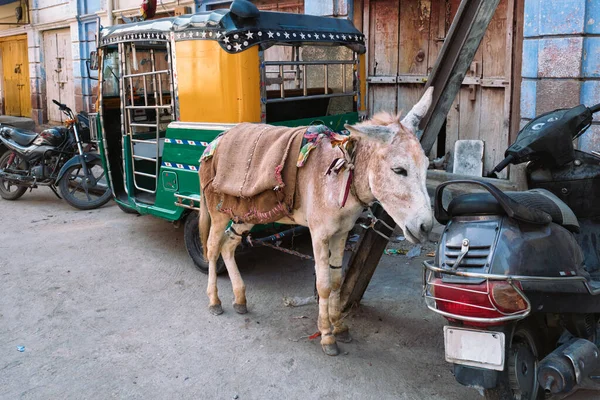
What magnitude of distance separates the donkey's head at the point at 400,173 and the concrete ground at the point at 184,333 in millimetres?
1044

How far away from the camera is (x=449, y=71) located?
416cm

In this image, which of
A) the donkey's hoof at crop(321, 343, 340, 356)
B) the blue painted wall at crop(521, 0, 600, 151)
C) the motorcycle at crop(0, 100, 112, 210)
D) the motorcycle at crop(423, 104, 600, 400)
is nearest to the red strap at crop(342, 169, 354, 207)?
the motorcycle at crop(423, 104, 600, 400)

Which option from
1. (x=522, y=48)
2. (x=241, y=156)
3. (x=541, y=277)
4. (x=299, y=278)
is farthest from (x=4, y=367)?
(x=522, y=48)

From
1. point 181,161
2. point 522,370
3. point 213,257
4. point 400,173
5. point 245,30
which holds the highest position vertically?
point 245,30

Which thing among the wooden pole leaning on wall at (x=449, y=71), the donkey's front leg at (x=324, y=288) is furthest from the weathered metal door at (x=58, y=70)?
the donkey's front leg at (x=324, y=288)

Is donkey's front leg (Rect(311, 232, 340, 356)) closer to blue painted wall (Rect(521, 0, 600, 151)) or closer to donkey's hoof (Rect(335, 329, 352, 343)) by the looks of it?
donkey's hoof (Rect(335, 329, 352, 343))

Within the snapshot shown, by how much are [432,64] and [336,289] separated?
474 cm

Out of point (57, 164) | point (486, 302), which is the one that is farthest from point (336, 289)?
point (57, 164)

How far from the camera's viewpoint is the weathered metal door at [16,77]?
1895cm

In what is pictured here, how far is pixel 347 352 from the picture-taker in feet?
13.4

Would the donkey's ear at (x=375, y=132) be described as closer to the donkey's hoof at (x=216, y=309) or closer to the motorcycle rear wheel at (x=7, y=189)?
the donkey's hoof at (x=216, y=309)

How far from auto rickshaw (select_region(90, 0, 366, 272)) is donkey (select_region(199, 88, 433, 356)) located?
2.89ft

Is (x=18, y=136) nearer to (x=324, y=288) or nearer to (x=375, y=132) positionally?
→ (x=324, y=288)

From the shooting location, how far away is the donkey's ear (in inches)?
135
